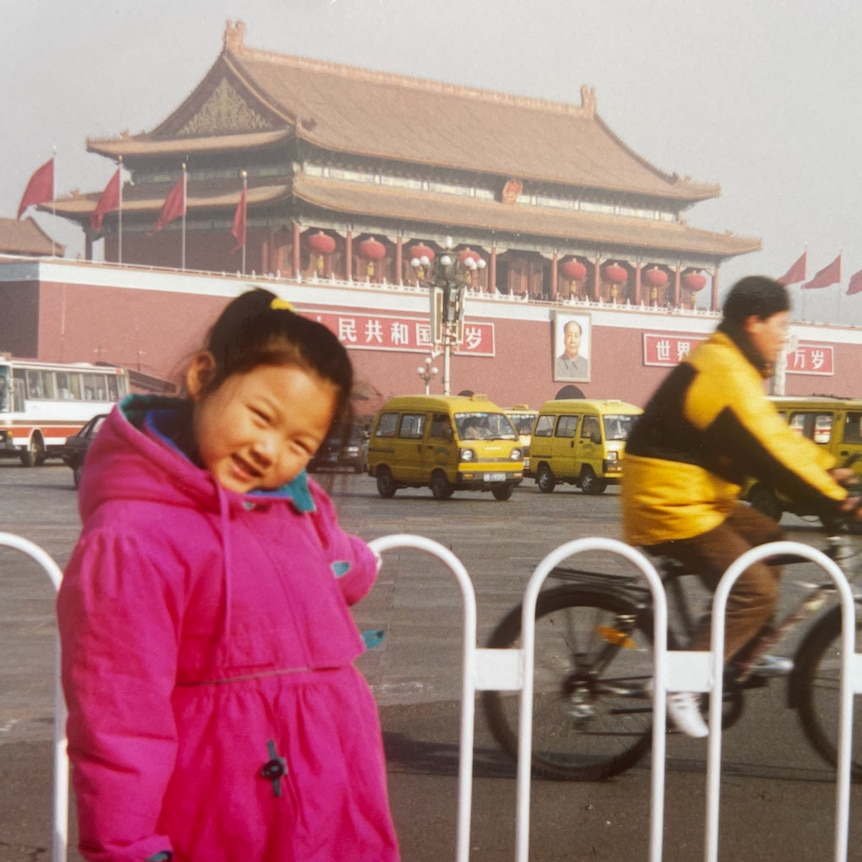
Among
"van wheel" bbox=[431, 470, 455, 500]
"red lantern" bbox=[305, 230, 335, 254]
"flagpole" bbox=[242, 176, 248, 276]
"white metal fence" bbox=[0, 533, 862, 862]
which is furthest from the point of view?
"red lantern" bbox=[305, 230, 335, 254]

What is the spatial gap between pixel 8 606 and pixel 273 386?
4.78m

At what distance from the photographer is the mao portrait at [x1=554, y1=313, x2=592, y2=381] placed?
33594mm

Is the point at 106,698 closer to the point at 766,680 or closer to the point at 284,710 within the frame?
the point at 284,710

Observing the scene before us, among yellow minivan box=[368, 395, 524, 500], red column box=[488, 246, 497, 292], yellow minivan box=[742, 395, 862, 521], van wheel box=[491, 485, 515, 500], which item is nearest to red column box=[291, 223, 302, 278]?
red column box=[488, 246, 497, 292]

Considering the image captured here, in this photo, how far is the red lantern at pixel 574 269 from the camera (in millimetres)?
36812

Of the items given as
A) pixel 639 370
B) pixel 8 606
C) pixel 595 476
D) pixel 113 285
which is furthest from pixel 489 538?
pixel 639 370

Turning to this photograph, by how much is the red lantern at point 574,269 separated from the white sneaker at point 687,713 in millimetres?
34423

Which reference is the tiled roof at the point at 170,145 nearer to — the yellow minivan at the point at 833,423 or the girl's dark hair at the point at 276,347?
the yellow minivan at the point at 833,423

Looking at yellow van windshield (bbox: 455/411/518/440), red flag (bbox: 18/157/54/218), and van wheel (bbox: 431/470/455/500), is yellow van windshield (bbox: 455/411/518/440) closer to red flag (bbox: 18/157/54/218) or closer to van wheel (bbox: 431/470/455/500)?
van wheel (bbox: 431/470/455/500)

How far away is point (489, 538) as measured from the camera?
975 cm

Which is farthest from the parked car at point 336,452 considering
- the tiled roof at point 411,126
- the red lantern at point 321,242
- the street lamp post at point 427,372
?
the red lantern at point 321,242

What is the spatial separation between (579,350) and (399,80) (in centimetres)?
874

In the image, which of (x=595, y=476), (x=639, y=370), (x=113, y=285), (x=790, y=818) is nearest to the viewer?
(x=790, y=818)

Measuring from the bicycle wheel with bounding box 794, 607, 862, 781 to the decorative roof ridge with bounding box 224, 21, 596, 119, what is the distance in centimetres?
3271
